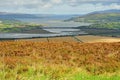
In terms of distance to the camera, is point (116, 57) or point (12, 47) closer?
point (116, 57)

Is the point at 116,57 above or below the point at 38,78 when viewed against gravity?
below

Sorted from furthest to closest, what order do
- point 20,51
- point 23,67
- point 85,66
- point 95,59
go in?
1. point 20,51
2. point 95,59
3. point 85,66
4. point 23,67

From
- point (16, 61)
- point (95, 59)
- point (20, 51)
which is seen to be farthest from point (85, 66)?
point (20, 51)

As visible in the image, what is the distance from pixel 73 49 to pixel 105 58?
12.0 feet

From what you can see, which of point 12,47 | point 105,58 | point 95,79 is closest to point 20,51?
point 12,47

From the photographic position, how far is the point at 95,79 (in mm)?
11703

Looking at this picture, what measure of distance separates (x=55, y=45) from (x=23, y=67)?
10416 millimetres

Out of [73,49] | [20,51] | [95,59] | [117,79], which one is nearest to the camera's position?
[117,79]

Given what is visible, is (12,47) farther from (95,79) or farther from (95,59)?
(95,79)

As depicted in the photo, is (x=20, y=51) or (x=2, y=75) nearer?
(x=2, y=75)

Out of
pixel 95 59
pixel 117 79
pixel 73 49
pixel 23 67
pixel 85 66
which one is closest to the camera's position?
pixel 117 79

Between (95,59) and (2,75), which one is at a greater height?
(2,75)

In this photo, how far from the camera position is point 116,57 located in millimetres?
20828

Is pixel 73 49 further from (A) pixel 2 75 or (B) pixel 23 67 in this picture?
(A) pixel 2 75
